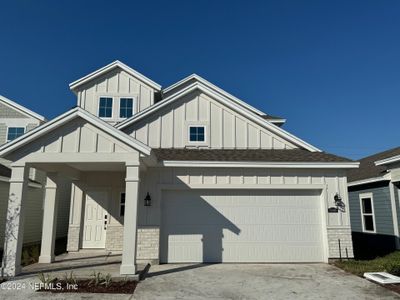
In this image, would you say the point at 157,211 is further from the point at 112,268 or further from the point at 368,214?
the point at 368,214

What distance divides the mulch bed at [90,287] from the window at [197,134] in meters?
5.67

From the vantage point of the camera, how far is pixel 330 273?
823 centimetres

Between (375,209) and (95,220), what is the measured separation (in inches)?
439

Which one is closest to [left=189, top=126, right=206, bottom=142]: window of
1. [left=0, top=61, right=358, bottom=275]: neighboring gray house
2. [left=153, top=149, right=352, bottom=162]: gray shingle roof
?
[left=0, top=61, right=358, bottom=275]: neighboring gray house

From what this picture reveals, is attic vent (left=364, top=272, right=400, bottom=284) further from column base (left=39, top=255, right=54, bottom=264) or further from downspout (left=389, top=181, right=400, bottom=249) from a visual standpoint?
column base (left=39, top=255, right=54, bottom=264)

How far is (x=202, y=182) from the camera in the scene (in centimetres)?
990

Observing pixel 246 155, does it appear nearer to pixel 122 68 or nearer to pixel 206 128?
pixel 206 128

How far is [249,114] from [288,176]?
9.13ft

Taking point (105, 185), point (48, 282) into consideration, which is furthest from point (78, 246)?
point (48, 282)

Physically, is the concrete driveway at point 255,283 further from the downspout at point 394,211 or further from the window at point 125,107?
the window at point 125,107

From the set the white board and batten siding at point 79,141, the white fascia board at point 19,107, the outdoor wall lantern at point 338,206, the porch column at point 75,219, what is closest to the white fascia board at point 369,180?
the outdoor wall lantern at point 338,206

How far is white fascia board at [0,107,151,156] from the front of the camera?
790cm

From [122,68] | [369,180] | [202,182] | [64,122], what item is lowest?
[202,182]

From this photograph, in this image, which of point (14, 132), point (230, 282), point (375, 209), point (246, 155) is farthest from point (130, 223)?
point (14, 132)
